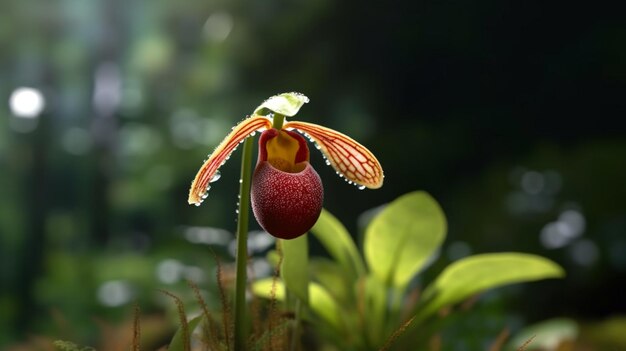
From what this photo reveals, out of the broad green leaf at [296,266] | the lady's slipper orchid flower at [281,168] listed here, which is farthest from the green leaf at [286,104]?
the broad green leaf at [296,266]

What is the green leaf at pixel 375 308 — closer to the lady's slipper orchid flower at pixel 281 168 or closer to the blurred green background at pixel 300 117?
the lady's slipper orchid flower at pixel 281 168

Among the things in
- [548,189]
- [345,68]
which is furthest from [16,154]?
[548,189]

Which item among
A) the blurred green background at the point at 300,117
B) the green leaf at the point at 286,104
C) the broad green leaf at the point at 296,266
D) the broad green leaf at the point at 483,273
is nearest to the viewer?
the green leaf at the point at 286,104

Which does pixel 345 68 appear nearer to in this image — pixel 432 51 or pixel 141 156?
pixel 432 51

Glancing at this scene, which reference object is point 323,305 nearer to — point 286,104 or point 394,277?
point 394,277

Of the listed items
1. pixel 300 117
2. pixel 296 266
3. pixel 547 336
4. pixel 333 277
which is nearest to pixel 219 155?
pixel 296 266

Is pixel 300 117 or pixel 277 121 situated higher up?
pixel 300 117
